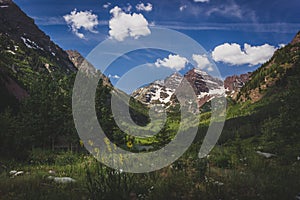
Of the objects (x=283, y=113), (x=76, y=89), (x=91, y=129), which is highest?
(x=76, y=89)

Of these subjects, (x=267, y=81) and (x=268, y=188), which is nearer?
(x=268, y=188)

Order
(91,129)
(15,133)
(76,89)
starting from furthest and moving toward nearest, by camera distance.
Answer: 1. (76,89)
2. (91,129)
3. (15,133)

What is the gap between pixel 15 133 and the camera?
1683 cm

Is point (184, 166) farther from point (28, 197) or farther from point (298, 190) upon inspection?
point (28, 197)

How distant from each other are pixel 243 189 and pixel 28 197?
4.64 m

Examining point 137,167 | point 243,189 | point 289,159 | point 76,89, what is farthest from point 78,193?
point 76,89

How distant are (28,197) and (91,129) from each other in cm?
1907

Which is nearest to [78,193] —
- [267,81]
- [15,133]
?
[15,133]

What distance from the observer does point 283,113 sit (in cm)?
1195

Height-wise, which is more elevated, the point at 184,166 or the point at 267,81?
the point at 267,81

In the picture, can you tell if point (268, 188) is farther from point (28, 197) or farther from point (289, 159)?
point (289, 159)

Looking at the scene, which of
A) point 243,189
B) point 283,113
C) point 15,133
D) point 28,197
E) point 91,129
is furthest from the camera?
point 91,129

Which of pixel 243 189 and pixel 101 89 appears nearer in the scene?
pixel 243 189

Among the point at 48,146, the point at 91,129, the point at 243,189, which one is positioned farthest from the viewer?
the point at 48,146
